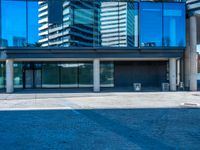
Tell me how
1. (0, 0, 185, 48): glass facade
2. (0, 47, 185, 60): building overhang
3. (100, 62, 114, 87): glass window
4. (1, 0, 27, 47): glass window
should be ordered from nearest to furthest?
(1, 0, 27, 47): glass window < (0, 0, 185, 48): glass facade < (0, 47, 185, 60): building overhang < (100, 62, 114, 87): glass window

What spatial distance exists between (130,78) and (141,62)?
6.98ft

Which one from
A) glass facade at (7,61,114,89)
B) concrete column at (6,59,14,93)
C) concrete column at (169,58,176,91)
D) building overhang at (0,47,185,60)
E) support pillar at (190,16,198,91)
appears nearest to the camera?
building overhang at (0,47,185,60)

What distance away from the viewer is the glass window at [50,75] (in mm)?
36969

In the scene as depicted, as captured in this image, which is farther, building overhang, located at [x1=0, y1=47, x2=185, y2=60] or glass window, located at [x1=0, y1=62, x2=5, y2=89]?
glass window, located at [x1=0, y1=62, x2=5, y2=89]

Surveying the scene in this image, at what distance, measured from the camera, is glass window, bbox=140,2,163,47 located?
101ft

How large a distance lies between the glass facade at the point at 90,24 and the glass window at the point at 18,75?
6696 millimetres

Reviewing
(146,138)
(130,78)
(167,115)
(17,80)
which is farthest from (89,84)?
(146,138)

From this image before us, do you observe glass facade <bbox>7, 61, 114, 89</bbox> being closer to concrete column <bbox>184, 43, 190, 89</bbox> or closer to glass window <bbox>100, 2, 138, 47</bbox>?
glass window <bbox>100, 2, 138, 47</bbox>

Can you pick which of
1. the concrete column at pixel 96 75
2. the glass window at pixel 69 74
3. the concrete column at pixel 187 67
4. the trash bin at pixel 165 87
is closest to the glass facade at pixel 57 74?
the glass window at pixel 69 74

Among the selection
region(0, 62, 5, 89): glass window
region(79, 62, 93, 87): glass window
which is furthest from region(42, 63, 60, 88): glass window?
region(0, 62, 5, 89): glass window

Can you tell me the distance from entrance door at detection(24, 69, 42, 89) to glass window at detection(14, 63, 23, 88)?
54cm

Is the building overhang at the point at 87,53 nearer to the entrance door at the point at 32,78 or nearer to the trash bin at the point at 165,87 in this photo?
the trash bin at the point at 165,87

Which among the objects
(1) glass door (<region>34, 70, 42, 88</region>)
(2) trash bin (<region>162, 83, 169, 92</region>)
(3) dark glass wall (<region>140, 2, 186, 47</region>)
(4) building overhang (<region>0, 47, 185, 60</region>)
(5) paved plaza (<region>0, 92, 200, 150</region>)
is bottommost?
(5) paved plaza (<region>0, 92, 200, 150</region>)

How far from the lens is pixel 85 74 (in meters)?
37.4
